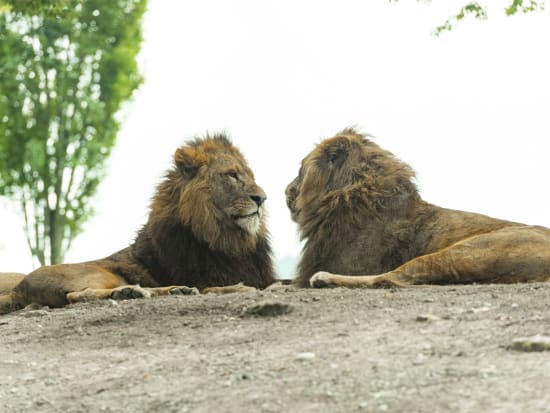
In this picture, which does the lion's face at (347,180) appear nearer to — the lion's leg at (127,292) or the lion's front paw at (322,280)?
the lion's front paw at (322,280)

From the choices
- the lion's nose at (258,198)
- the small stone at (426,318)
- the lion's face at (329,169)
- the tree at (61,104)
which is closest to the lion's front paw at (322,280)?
the lion's face at (329,169)

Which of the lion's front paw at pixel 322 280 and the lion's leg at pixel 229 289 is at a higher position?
the lion's leg at pixel 229 289

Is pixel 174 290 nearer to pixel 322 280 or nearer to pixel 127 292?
pixel 127 292

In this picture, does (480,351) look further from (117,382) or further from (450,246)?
(450,246)

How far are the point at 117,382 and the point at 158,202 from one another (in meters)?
3.59

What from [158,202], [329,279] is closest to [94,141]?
[158,202]

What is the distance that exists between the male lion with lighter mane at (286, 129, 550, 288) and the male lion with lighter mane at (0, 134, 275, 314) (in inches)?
18.7

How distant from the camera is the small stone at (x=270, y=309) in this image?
5.85m

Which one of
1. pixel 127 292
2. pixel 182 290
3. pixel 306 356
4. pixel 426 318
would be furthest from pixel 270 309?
pixel 127 292

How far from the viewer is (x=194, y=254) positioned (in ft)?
26.4

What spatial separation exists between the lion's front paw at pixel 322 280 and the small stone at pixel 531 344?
2.45m

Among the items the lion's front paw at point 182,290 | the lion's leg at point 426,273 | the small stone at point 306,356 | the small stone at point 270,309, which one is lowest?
the small stone at point 306,356

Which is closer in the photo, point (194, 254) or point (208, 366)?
point (208, 366)

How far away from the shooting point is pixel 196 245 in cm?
809
